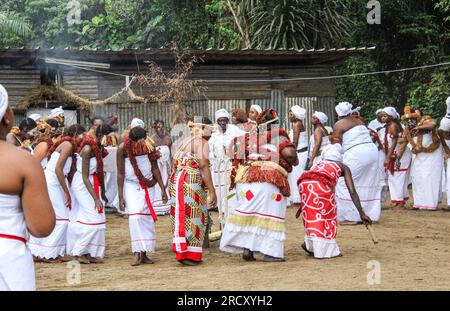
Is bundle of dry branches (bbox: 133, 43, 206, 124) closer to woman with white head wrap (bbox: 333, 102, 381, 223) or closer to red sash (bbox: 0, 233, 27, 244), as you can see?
woman with white head wrap (bbox: 333, 102, 381, 223)

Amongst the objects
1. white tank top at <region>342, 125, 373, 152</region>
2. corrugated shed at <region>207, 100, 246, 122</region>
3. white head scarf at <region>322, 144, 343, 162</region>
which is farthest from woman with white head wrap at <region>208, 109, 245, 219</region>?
corrugated shed at <region>207, 100, 246, 122</region>

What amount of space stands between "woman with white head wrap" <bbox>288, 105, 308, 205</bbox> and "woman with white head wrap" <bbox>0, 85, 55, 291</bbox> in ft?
37.8

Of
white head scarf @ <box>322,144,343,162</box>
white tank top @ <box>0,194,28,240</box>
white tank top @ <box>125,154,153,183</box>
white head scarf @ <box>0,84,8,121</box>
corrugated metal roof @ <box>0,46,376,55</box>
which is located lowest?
white tank top @ <box>125,154,153,183</box>

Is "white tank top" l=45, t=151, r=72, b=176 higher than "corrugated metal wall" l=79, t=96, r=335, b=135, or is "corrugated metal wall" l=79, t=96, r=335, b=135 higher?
"corrugated metal wall" l=79, t=96, r=335, b=135

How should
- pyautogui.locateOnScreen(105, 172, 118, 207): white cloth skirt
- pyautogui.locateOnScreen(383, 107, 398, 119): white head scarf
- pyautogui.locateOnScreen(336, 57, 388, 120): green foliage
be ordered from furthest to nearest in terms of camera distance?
pyautogui.locateOnScreen(336, 57, 388, 120): green foliage
pyautogui.locateOnScreen(105, 172, 118, 207): white cloth skirt
pyautogui.locateOnScreen(383, 107, 398, 119): white head scarf

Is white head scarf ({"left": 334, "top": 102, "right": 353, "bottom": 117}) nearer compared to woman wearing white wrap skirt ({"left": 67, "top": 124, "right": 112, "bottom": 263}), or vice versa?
woman wearing white wrap skirt ({"left": 67, "top": 124, "right": 112, "bottom": 263})

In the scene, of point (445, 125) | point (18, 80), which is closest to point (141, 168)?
point (445, 125)

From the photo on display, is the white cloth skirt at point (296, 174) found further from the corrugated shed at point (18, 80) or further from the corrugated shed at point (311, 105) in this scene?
the corrugated shed at point (18, 80)

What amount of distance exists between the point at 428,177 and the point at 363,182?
8.87ft

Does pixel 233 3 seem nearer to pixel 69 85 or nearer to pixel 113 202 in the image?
pixel 69 85

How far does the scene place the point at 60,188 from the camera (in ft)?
33.7

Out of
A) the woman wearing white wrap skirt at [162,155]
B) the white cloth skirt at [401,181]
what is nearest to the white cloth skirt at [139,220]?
the woman wearing white wrap skirt at [162,155]

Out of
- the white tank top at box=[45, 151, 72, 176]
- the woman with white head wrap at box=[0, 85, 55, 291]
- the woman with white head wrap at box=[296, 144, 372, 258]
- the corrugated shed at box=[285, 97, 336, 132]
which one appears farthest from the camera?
the corrugated shed at box=[285, 97, 336, 132]

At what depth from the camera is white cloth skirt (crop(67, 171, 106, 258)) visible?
9.88 meters
